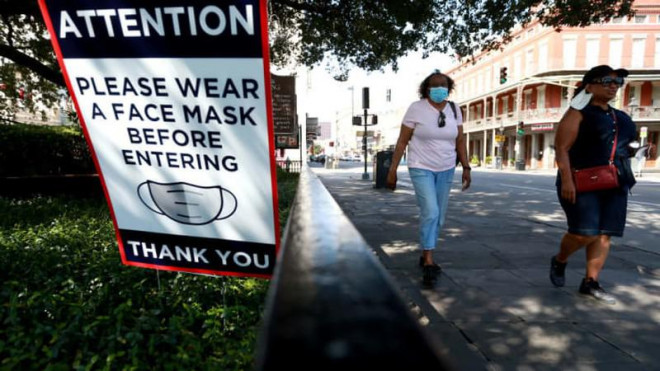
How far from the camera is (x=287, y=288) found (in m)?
0.42

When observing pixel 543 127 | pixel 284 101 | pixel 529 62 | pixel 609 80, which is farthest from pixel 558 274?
pixel 529 62

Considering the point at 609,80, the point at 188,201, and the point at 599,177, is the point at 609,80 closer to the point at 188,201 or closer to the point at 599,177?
the point at 599,177

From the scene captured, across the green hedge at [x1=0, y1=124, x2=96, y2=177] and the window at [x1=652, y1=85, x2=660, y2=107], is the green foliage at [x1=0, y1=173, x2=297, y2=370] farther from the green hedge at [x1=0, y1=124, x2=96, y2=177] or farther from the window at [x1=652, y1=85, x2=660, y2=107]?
the window at [x1=652, y1=85, x2=660, y2=107]

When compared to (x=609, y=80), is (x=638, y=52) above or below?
above

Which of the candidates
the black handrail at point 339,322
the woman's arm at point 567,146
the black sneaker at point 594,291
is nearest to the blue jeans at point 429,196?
the woman's arm at point 567,146

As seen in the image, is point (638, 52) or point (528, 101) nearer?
point (638, 52)

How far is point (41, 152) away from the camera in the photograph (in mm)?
8750

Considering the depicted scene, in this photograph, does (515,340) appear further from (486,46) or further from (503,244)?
(486,46)

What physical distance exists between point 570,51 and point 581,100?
37771 mm

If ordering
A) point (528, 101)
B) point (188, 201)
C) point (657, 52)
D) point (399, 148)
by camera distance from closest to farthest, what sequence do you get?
point (188, 201) → point (399, 148) → point (657, 52) → point (528, 101)

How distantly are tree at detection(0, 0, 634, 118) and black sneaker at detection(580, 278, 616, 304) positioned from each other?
569 centimetres

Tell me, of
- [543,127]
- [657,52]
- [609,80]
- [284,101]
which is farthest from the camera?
[657,52]

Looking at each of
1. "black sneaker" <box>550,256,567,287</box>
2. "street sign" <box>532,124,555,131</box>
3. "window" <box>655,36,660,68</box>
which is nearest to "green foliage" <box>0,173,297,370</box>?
"black sneaker" <box>550,256,567,287</box>

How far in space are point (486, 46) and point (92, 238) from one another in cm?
860
